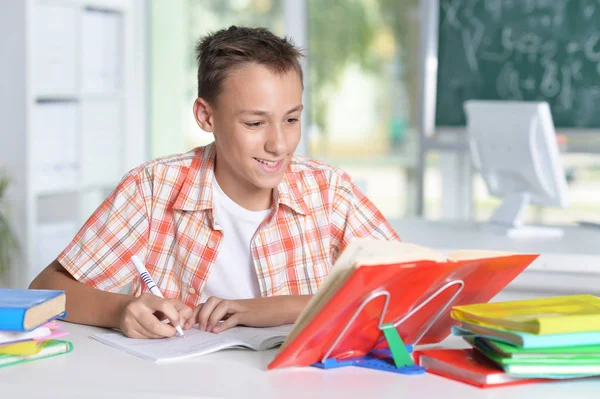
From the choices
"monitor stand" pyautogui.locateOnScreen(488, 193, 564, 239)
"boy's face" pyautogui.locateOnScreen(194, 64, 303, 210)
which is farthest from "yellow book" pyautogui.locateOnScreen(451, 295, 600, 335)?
"monitor stand" pyautogui.locateOnScreen(488, 193, 564, 239)

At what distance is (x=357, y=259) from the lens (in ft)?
3.72

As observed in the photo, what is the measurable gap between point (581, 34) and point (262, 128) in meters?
2.68

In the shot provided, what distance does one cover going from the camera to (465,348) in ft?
4.49

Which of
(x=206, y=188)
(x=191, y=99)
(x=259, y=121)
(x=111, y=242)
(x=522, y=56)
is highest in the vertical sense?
(x=522, y=56)

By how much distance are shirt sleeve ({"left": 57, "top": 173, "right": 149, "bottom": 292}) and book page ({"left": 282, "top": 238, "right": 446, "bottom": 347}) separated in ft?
2.14

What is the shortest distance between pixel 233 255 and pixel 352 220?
0.85 feet

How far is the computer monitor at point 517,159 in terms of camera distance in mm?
2730

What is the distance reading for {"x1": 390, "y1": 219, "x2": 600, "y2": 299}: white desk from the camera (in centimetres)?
237

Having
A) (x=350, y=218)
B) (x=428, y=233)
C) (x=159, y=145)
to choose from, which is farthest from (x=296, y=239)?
(x=159, y=145)

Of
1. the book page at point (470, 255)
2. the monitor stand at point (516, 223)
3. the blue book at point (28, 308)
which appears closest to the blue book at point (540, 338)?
the book page at point (470, 255)

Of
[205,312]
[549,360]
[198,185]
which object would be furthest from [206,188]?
[549,360]

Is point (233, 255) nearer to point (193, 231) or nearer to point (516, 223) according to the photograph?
point (193, 231)

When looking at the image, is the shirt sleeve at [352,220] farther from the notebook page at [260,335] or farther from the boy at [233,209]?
the notebook page at [260,335]

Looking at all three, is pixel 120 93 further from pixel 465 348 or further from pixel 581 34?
pixel 465 348
